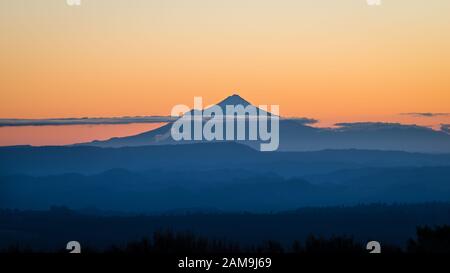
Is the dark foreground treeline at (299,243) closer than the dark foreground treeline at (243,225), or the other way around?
the dark foreground treeline at (299,243)

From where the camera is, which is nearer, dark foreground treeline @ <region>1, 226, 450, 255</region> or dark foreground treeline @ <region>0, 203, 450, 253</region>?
dark foreground treeline @ <region>1, 226, 450, 255</region>

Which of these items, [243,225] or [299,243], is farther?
[243,225]

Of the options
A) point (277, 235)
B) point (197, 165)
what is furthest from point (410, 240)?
point (197, 165)

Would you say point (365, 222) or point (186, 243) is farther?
point (365, 222)

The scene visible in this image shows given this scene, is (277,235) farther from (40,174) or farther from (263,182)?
(40,174)

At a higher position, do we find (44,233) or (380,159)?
(380,159)

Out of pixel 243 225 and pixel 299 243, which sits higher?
pixel 299 243

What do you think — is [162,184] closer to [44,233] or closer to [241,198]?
[241,198]
